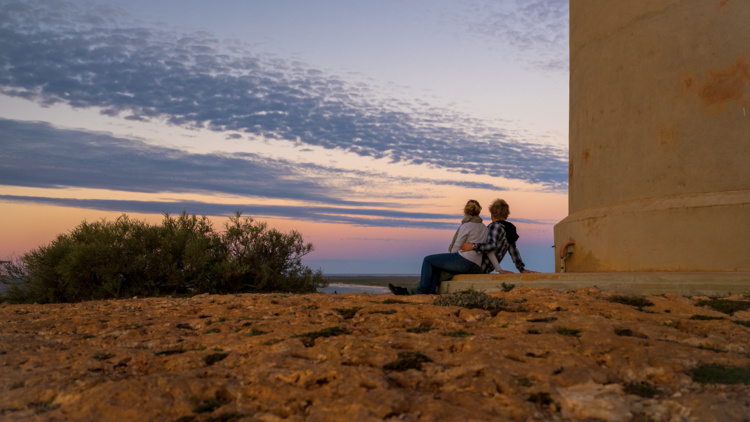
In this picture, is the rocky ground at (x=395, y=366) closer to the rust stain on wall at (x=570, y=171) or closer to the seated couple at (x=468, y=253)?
the seated couple at (x=468, y=253)

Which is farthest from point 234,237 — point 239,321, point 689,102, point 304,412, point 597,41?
point 304,412

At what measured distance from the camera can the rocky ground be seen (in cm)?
285

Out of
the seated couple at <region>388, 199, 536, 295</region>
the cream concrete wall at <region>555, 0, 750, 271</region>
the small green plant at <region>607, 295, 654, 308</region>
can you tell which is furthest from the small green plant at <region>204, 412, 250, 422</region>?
the cream concrete wall at <region>555, 0, 750, 271</region>

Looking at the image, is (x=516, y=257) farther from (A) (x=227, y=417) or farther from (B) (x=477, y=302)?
(A) (x=227, y=417)

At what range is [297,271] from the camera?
12.8 m

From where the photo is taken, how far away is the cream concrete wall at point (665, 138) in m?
7.30

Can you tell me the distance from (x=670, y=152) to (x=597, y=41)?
2487 mm

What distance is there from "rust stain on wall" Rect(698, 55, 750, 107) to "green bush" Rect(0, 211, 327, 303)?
8.56 m

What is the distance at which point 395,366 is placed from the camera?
3494 mm

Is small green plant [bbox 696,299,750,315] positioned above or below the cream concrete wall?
below

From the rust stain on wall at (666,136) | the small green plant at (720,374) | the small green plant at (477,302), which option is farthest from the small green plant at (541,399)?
the rust stain on wall at (666,136)

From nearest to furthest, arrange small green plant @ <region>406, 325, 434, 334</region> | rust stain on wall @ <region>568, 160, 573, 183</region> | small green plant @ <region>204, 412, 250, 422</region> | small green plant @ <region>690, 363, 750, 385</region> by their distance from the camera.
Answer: small green plant @ <region>204, 412, 250, 422</region> < small green plant @ <region>690, 363, 750, 385</region> < small green plant @ <region>406, 325, 434, 334</region> < rust stain on wall @ <region>568, 160, 573, 183</region>

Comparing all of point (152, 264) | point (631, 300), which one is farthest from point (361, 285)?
point (631, 300)

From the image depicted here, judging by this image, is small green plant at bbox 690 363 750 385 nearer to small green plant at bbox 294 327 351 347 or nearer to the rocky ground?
the rocky ground
